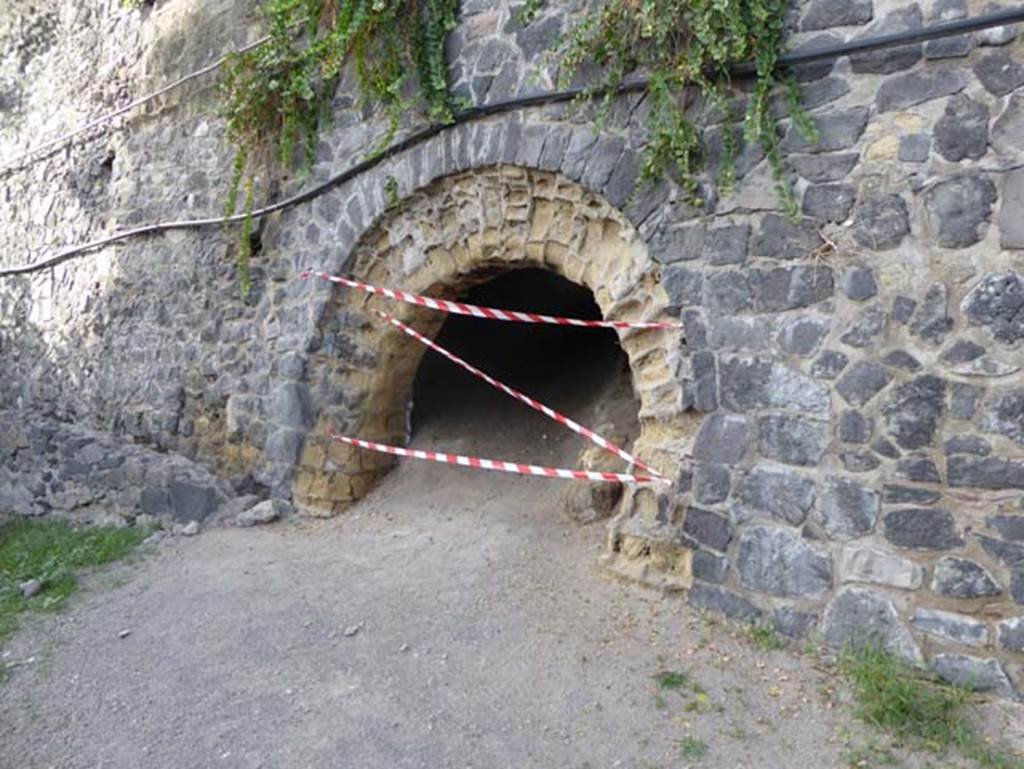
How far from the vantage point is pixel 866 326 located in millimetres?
3457

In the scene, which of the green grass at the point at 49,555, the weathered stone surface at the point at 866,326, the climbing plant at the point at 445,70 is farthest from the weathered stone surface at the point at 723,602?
the green grass at the point at 49,555

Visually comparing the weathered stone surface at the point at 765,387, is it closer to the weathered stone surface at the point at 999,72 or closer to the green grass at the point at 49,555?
the weathered stone surface at the point at 999,72

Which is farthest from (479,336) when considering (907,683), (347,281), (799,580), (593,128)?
(907,683)

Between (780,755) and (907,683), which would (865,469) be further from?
(780,755)

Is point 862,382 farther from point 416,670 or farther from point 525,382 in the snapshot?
point 525,382

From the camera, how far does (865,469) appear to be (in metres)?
3.43

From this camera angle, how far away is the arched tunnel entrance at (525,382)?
5758 millimetres

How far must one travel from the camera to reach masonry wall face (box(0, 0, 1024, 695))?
3.20 metres

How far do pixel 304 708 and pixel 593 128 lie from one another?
3.03 meters

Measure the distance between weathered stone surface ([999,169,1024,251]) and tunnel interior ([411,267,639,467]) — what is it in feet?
8.01

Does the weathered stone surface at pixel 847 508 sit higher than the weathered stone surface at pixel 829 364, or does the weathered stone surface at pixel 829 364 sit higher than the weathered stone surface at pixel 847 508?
the weathered stone surface at pixel 829 364

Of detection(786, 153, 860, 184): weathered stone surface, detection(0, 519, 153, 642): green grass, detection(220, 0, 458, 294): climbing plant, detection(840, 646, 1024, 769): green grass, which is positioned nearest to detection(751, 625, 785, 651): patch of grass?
detection(840, 646, 1024, 769): green grass

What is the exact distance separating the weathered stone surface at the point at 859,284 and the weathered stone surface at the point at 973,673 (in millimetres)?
1466

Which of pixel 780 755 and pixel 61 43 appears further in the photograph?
pixel 61 43
